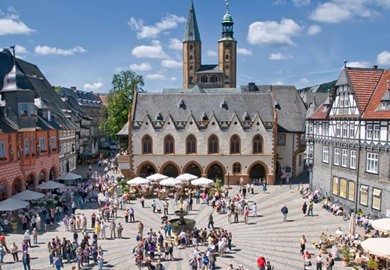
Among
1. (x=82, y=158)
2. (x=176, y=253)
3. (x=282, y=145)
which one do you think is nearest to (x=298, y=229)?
(x=176, y=253)

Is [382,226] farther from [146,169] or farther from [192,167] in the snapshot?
[146,169]

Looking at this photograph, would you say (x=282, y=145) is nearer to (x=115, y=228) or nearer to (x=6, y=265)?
(x=115, y=228)

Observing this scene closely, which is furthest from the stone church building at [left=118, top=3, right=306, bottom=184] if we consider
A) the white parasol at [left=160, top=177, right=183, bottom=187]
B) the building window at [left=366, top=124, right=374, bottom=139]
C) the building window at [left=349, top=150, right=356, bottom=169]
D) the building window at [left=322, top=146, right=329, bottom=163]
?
the building window at [left=366, top=124, right=374, bottom=139]

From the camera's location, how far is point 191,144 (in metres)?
47.8

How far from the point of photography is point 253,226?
1200 inches

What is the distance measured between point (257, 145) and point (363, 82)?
16945mm

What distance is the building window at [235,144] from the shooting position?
47.5 metres

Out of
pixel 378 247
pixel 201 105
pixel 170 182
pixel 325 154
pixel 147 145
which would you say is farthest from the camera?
pixel 201 105

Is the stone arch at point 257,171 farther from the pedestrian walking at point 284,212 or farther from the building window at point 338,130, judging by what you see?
the pedestrian walking at point 284,212

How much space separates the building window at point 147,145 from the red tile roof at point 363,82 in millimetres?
24827

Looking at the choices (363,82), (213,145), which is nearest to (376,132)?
(363,82)

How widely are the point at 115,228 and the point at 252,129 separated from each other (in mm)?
24506

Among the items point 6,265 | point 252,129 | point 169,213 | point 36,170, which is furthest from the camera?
point 252,129

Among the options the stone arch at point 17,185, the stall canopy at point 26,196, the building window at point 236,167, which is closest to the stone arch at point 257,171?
the building window at point 236,167
